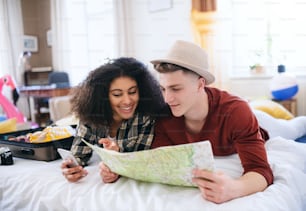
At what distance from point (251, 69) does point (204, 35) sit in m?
0.37

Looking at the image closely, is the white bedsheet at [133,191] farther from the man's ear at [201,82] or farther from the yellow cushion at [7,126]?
the yellow cushion at [7,126]

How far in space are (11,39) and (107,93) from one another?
138cm

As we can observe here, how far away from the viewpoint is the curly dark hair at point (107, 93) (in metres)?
0.72

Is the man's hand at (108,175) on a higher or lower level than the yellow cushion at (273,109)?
higher

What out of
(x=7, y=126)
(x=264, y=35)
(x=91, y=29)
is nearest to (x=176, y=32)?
(x=264, y=35)

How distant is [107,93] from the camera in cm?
73

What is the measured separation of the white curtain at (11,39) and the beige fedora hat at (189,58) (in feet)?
2.83

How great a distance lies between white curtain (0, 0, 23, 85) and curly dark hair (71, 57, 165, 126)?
2.15 feet

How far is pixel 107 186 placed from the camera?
1.91 ft

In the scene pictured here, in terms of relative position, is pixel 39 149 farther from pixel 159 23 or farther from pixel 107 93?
pixel 159 23

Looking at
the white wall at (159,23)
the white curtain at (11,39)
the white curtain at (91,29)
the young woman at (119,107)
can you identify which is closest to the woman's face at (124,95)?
the young woman at (119,107)

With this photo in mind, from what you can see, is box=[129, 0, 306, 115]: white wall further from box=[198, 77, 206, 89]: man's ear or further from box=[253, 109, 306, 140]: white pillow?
box=[198, 77, 206, 89]: man's ear

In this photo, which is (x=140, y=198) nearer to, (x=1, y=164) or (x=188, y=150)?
(x=188, y=150)

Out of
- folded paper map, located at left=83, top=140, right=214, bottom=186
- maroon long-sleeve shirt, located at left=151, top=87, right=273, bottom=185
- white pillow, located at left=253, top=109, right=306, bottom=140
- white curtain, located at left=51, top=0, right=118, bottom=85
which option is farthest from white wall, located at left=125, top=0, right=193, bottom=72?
folded paper map, located at left=83, top=140, right=214, bottom=186
